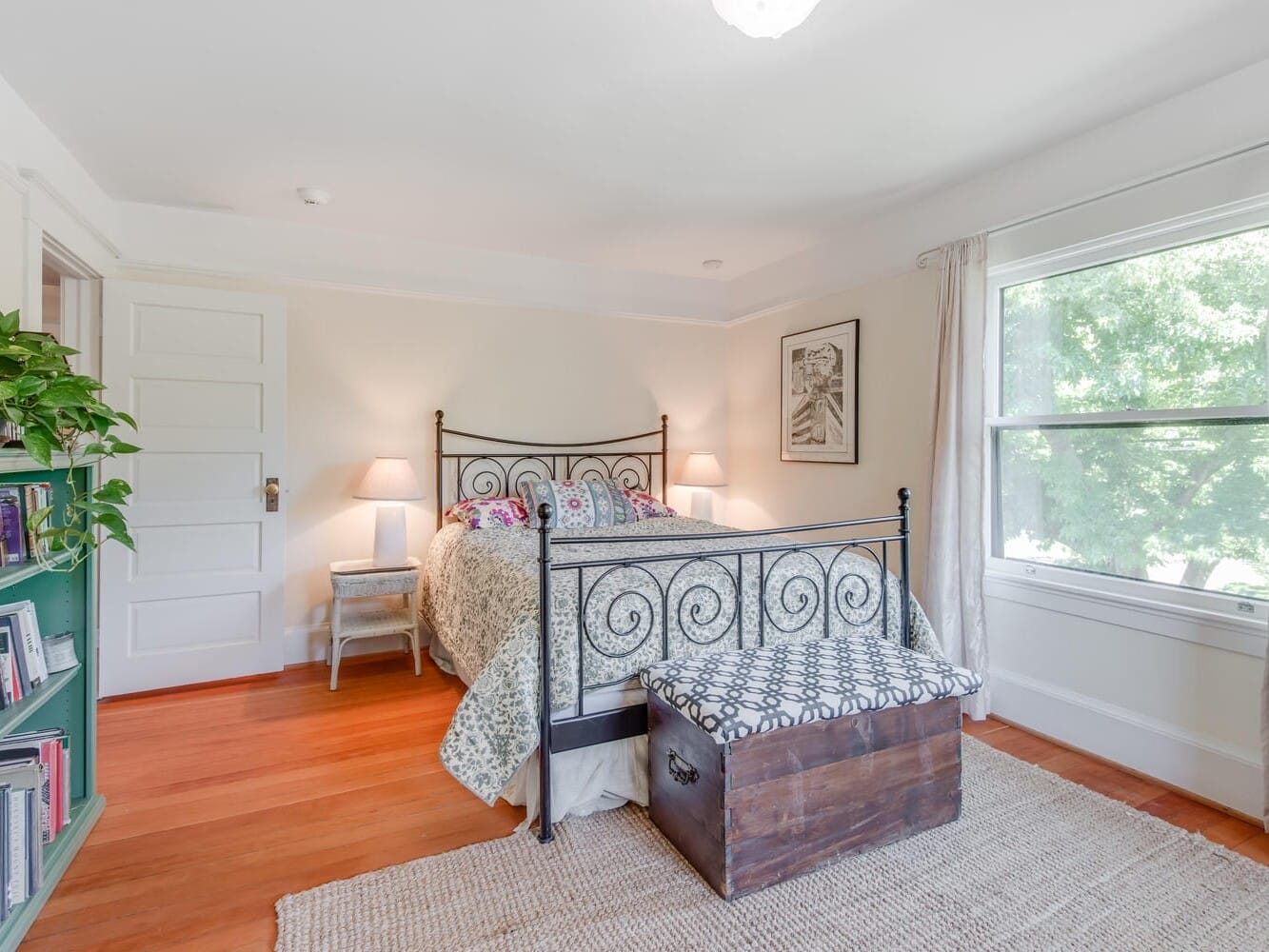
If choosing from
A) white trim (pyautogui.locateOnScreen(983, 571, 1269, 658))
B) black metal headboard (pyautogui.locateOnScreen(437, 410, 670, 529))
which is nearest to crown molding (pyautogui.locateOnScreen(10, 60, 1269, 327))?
black metal headboard (pyautogui.locateOnScreen(437, 410, 670, 529))

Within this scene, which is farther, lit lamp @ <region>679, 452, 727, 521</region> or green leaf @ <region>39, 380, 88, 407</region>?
lit lamp @ <region>679, 452, 727, 521</region>

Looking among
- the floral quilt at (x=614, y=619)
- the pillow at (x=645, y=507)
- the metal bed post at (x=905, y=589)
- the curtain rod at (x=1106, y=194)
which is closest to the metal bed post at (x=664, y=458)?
the pillow at (x=645, y=507)

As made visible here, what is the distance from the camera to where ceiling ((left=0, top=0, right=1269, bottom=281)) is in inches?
74.3

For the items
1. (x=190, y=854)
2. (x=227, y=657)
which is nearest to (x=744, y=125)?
(x=190, y=854)

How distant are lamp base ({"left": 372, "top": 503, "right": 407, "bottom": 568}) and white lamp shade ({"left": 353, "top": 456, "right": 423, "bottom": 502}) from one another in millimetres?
107

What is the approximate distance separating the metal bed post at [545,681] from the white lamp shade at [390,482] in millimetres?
1818

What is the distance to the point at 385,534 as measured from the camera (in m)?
3.52

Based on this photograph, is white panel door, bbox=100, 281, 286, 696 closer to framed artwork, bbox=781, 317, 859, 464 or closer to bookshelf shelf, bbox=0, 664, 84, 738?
bookshelf shelf, bbox=0, 664, 84, 738

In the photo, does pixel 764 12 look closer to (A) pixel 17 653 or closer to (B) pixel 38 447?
(B) pixel 38 447

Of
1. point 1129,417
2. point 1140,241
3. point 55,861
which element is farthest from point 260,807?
point 1140,241

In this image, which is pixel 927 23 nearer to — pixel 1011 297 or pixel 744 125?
pixel 744 125

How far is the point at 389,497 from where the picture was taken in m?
3.49

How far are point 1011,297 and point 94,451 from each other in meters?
3.55

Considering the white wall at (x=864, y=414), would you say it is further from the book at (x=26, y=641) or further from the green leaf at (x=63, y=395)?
the book at (x=26, y=641)
